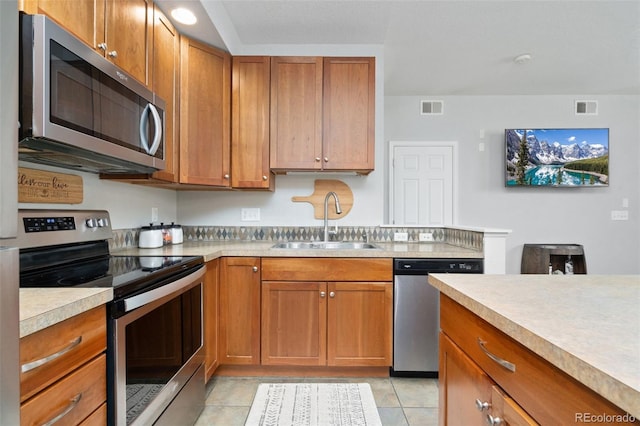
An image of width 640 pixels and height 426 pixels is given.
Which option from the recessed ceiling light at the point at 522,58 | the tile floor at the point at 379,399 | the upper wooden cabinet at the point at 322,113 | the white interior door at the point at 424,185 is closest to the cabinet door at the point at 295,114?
the upper wooden cabinet at the point at 322,113

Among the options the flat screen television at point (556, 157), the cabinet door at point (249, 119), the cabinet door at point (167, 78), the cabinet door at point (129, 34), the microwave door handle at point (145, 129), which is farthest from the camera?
the flat screen television at point (556, 157)

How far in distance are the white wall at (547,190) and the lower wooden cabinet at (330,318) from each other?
7.95 ft

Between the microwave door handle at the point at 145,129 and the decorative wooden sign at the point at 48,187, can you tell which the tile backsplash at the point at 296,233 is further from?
the microwave door handle at the point at 145,129

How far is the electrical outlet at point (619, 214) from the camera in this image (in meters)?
3.83

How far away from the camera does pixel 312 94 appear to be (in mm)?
2355

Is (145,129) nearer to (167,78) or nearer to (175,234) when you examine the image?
(167,78)

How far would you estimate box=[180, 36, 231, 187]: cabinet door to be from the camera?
2.05 metres

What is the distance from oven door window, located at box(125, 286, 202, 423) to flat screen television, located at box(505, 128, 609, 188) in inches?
151

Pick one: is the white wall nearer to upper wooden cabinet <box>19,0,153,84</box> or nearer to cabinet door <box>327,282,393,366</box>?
cabinet door <box>327,282,393,366</box>

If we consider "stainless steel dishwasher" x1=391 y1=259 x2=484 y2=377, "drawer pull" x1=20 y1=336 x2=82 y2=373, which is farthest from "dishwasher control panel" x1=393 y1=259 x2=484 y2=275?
"drawer pull" x1=20 y1=336 x2=82 y2=373

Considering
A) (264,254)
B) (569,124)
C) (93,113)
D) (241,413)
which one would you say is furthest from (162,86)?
(569,124)

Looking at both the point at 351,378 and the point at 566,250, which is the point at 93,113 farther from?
the point at 566,250

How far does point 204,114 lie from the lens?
2172mm

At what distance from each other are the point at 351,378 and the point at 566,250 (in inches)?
121
